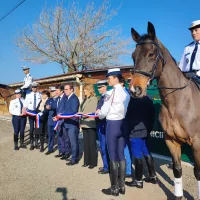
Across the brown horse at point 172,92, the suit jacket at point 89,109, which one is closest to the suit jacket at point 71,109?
the suit jacket at point 89,109

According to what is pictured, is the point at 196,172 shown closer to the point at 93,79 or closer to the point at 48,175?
the point at 48,175

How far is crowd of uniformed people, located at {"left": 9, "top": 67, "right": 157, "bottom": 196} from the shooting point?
12.7ft

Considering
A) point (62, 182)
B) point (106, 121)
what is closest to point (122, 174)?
point (106, 121)

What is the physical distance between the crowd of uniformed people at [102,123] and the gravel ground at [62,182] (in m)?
0.24

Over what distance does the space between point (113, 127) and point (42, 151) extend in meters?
4.20

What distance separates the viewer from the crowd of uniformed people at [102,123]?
152 inches

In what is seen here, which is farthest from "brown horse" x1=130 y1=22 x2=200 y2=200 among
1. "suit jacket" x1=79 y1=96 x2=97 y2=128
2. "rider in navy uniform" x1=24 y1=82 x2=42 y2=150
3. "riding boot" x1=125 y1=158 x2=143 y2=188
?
"rider in navy uniform" x1=24 y1=82 x2=42 y2=150

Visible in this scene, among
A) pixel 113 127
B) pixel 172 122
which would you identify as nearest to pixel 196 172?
pixel 172 122

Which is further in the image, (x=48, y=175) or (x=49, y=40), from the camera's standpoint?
(x=49, y=40)

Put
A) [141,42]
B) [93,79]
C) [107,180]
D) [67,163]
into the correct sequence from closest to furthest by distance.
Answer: [141,42] → [107,180] → [67,163] → [93,79]

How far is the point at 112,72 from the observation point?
3.96m

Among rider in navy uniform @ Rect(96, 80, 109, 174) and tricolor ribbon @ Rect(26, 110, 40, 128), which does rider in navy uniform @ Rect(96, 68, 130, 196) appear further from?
tricolor ribbon @ Rect(26, 110, 40, 128)

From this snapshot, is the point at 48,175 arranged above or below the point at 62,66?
below

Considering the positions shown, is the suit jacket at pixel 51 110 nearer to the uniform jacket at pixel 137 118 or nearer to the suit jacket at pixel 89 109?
the suit jacket at pixel 89 109
